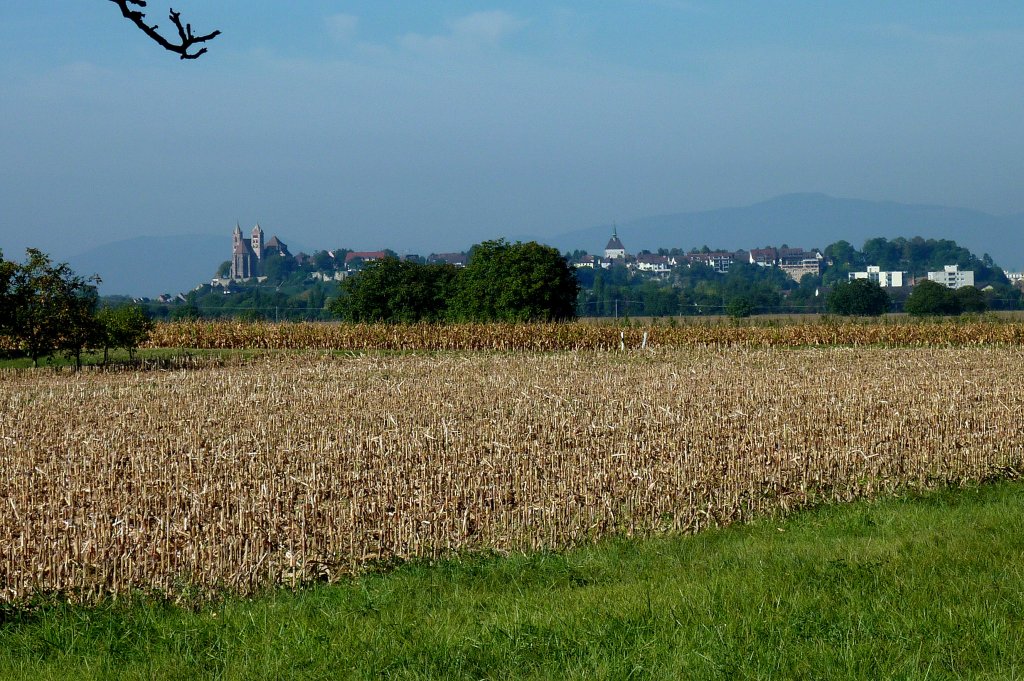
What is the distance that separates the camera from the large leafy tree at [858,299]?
164m

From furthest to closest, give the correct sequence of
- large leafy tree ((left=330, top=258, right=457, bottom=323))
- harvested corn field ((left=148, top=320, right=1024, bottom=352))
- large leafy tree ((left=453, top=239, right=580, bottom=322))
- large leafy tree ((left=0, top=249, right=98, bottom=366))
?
large leafy tree ((left=330, top=258, right=457, bottom=323)) → large leafy tree ((left=453, top=239, right=580, bottom=322)) → harvested corn field ((left=148, top=320, right=1024, bottom=352)) → large leafy tree ((left=0, top=249, right=98, bottom=366))

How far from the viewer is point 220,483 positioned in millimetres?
13484

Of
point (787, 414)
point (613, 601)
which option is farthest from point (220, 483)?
point (787, 414)

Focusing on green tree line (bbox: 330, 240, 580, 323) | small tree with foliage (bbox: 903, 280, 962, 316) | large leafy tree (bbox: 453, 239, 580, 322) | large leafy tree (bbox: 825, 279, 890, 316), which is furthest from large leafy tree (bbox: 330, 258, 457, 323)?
large leafy tree (bbox: 825, 279, 890, 316)

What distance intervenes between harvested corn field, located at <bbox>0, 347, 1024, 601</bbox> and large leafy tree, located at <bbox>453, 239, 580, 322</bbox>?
56334 millimetres

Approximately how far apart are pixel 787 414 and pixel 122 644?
46.4 feet

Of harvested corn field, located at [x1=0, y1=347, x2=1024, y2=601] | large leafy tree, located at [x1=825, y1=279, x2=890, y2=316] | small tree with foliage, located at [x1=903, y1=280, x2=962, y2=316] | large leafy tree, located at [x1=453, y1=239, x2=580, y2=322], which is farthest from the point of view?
large leafy tree, located at [x1=825, y1=279, x2=890, y2=316]

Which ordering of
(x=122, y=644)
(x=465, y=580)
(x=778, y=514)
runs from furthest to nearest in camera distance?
(x=778, y=514), (x=465, y=580), (x=122, y=644)

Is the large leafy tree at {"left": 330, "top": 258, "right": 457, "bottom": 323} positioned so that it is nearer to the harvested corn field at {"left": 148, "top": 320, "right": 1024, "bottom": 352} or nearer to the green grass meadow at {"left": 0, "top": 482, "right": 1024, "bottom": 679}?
the harvested corn field at {"left": 148, "top": 320, "right": 1024, "bottom": 352}

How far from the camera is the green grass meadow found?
757 centimetres

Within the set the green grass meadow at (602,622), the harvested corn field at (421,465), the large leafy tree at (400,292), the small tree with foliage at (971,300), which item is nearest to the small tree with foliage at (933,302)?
the small tree with foliage at (971,300)

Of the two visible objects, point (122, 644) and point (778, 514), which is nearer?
point (122, 644)

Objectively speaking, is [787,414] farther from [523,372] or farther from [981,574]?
[523,372]

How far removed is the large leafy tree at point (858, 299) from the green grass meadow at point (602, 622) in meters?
159
